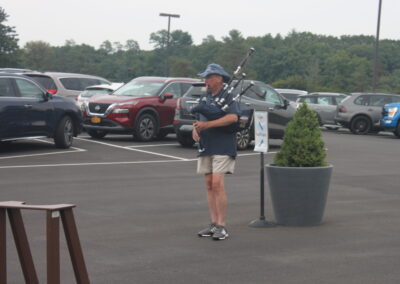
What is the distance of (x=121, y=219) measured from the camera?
31.3ft

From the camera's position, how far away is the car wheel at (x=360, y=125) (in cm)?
3034

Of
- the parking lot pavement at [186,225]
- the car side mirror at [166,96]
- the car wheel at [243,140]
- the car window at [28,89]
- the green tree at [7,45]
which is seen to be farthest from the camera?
the green tree at [7,45]

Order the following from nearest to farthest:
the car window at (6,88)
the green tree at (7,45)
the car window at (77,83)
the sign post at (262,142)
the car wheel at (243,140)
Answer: the sign post at (262,142), the car window at (6,88), the car wheel at (243,140), the car window at (77,83), the green tree at (7,45)

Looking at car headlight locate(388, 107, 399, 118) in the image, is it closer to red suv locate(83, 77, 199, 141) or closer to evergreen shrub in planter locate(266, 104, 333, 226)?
red suv locate(83, 77, 199, 141)

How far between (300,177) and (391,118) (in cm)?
2009

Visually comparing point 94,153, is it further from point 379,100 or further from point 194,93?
point 379,100

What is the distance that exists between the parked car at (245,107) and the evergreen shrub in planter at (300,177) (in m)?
10.00

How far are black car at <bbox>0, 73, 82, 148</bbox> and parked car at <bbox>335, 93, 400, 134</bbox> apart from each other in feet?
45.5

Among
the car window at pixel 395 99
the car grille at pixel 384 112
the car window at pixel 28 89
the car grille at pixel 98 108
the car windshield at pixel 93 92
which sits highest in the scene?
the car window at pixel 28 89

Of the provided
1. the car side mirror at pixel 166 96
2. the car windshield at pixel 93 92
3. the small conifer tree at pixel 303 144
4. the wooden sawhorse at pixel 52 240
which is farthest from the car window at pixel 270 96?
the wooden sawhorse at pixel 52 240

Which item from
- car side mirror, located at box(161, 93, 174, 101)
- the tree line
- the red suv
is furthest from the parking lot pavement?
the tree line

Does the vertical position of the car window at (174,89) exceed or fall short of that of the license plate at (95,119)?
it exceeds it

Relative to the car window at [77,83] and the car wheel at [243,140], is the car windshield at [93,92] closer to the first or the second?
the car window at [77,83]

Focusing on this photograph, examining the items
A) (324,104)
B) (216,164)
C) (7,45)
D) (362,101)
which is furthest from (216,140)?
(7,45)
